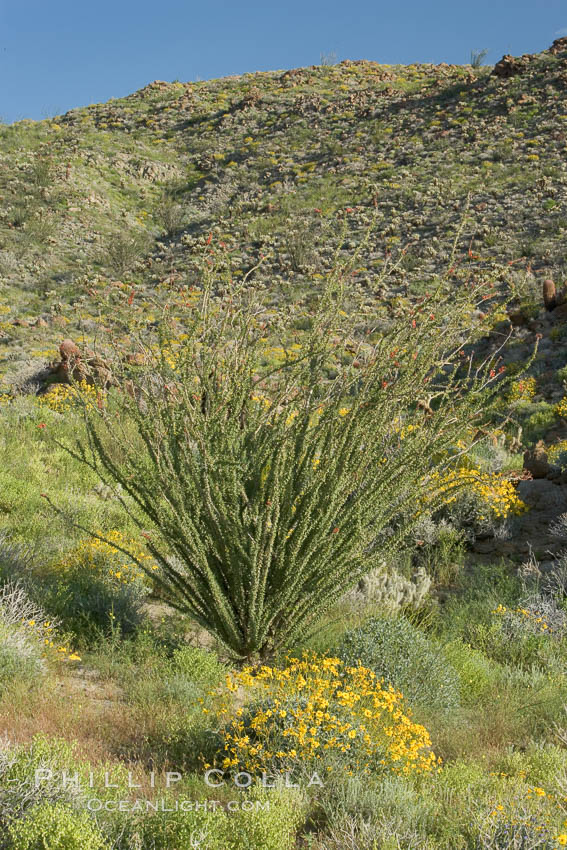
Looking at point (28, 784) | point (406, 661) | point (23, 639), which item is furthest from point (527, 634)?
point (28, 784)

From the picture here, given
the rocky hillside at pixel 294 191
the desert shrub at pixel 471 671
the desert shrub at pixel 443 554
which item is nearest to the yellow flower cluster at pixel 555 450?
the desert shrub at pixel 443 554

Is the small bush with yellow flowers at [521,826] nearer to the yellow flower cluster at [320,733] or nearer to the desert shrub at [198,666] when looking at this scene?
the yellow flower cluster at [320,733]

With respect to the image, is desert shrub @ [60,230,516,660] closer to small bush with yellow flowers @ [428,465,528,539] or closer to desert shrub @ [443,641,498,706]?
desert shrub @ [443,641,498,706]

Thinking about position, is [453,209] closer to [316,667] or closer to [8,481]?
[8,481]

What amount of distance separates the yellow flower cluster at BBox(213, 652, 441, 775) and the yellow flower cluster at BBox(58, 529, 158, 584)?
6.82ft

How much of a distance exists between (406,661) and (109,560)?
2.66 m

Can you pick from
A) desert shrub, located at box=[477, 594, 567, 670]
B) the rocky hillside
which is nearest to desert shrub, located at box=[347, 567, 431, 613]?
desert shrub, located at box=[477, 594, 567, 670]

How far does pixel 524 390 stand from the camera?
44.7 feet

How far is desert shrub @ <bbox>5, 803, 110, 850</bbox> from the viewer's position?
8.09 feet

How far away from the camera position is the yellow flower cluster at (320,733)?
11.1ft

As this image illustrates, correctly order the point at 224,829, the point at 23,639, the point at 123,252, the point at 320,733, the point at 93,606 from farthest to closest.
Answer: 1. the point at 123,252
2. the point at 93,606
3. the point at 23,639
4. the point at 320,733
5. the point at 224,829

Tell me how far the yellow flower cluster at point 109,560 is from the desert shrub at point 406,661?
6.34 ft

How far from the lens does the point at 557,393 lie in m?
13.7

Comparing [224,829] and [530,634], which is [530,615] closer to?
[530,634]
